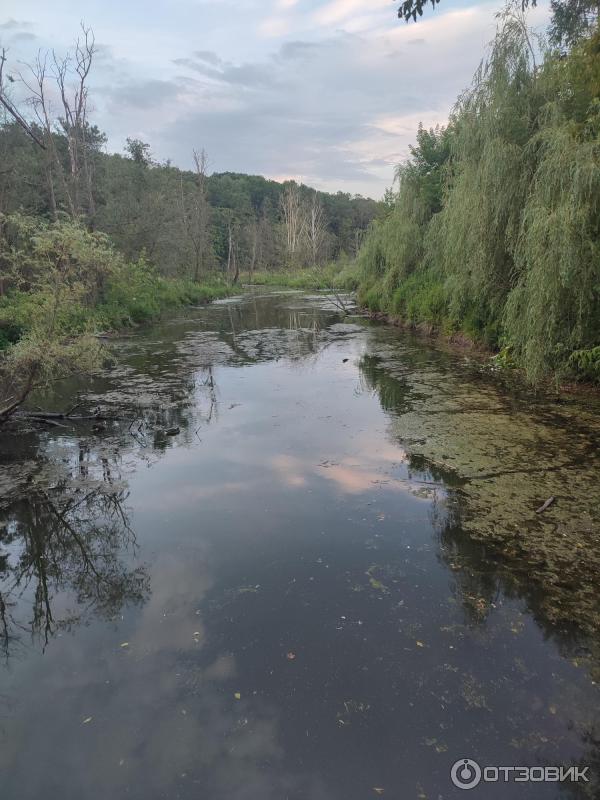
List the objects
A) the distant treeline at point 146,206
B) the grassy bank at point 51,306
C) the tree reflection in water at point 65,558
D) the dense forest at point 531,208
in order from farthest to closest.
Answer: the distant treeline at point 146,206 < the dense forest at point 531,208 < the grassy bank at point 51,306 < the tree reflection in water at point 65,558

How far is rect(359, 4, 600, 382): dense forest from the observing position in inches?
294

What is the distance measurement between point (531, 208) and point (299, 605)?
7.61m

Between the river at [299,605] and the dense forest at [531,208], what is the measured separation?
1402mm

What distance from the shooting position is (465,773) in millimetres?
2625

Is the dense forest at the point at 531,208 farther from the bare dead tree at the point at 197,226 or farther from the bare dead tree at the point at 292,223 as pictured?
the bare dead tree at the point at 292,223

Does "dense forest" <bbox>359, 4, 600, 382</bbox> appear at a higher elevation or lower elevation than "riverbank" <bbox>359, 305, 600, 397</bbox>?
higher

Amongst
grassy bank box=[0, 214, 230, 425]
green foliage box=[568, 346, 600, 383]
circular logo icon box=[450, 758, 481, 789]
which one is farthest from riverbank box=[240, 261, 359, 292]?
circular logo icon box=[450, 758, 481, 789]

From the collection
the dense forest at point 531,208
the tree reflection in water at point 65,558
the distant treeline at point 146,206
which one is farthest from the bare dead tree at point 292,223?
the tree reflection in water at point 65,558

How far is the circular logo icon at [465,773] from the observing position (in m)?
2.58

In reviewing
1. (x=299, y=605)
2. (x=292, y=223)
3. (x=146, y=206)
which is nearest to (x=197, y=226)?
(x=146, y=206)

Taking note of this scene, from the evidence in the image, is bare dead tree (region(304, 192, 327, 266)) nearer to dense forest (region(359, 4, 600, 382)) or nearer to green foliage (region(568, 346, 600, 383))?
dense forest (region(359, 4, 600, 382))

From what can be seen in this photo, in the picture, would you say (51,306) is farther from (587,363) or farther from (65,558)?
(587,363)

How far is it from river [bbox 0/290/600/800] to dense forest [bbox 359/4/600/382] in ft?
4.60

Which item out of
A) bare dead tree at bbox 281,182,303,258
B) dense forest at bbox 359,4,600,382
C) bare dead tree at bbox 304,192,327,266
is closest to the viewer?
dense forest at bbox 359,4,600,382
